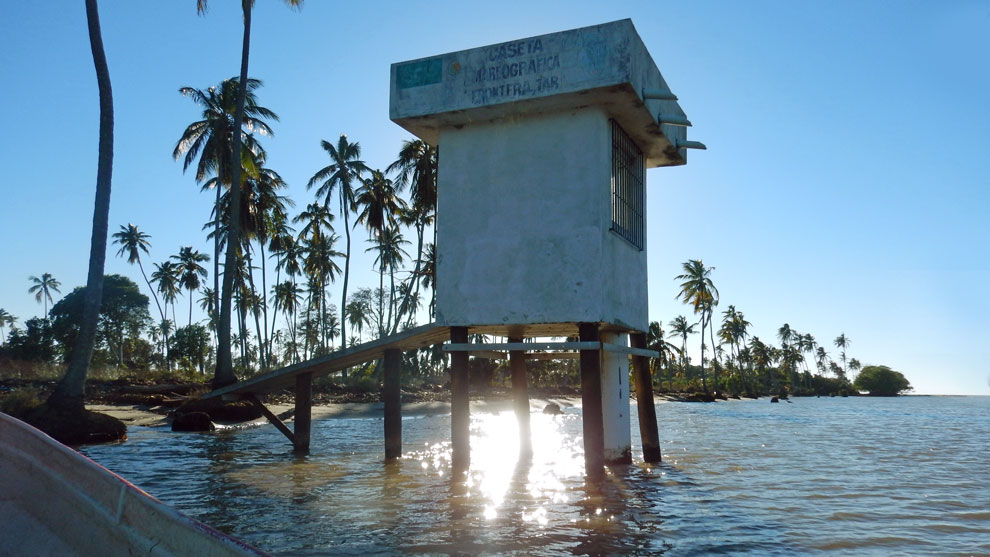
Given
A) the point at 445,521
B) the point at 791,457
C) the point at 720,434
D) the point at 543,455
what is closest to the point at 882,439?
the point at 720,434

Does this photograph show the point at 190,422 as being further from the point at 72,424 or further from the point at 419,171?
the point at 419,171

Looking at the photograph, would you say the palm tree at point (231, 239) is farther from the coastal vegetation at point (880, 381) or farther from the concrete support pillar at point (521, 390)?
the coastal vegetation at point (880, 381)

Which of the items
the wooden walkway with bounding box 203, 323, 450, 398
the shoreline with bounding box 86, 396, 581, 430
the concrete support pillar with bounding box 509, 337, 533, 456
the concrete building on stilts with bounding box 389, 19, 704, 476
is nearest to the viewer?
the concrete building on stilts with bounding box 389, 19, 704, 476

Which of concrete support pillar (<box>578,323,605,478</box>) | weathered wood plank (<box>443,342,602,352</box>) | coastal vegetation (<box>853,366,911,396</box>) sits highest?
weathered wood plank (<box>443,342,602,352</box>)

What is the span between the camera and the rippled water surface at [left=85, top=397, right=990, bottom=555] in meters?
7.43

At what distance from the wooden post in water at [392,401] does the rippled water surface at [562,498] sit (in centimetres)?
51

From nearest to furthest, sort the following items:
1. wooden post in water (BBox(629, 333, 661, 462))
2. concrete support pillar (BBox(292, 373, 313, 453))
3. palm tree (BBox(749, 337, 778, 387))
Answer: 1. wooden post in water (BBox(629, 333, 661, 462))
2. concrete support pillar (BBox(292, 373, 313, 453))
3. palm tree (BBox(749, 337, 778, 387))

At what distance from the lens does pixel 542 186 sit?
1122 centimetres

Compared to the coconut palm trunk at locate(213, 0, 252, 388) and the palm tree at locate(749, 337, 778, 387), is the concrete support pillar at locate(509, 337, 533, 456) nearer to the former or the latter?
the coconut palm trunk at locate(213, 0, 252, 388)

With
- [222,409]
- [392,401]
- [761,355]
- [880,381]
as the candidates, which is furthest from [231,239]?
[880,381]

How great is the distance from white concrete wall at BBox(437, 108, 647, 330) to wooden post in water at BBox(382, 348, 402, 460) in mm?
2691

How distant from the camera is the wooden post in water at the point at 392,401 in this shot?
14.0 m

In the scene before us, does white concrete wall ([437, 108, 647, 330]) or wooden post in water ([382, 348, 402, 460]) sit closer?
white concrete wall ([437, 108, 647, 330])

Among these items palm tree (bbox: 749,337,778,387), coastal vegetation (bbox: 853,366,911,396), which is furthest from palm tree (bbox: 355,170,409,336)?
coastal vegetation (bbox: 853,366,911,396)
